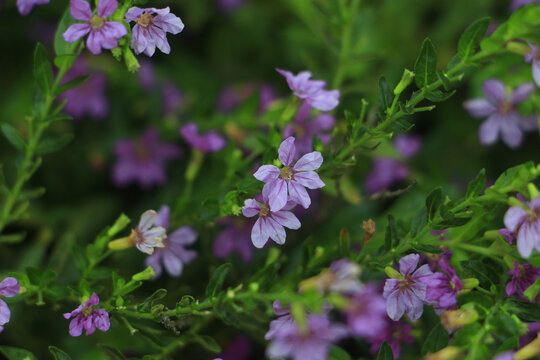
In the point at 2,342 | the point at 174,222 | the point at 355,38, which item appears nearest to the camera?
the point at 174,222

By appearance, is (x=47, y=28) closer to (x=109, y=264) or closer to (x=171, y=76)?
(x=171, y=76)

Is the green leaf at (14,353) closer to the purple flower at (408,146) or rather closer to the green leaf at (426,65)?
the green leaf at (426,65)

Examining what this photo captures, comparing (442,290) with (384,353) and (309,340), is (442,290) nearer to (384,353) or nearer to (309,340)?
(384,353)

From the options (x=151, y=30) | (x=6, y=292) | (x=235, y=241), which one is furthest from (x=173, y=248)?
(x=151, y=30)

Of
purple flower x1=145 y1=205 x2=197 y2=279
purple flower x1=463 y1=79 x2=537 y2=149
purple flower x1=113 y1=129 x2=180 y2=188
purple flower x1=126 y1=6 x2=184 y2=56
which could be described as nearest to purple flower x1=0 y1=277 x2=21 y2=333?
purple flower x1=145 y1=205 x2=197 y2=279

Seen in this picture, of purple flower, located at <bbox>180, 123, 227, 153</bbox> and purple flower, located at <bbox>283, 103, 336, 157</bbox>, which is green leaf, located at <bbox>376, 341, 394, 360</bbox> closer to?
purple flower, located at <bbox>283, 103, 336, 157</bbox>

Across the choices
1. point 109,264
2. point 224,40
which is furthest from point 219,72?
point 109,264

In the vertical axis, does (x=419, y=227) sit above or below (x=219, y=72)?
above

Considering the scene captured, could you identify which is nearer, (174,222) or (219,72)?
(174,222)
